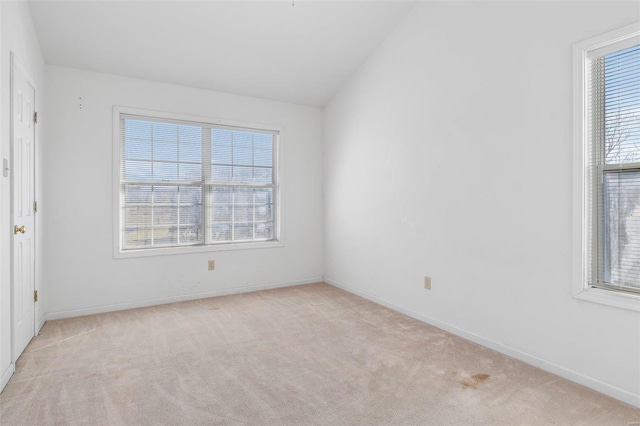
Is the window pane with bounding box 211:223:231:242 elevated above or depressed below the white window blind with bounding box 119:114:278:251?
below

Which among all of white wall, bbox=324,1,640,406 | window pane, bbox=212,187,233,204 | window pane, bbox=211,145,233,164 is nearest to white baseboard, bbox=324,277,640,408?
white wall, bbox=324,1,640,406

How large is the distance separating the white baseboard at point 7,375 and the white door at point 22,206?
8 centimetres

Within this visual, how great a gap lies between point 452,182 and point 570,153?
0.96 m

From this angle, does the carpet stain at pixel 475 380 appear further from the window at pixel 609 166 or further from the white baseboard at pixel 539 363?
the window at pixel 609 166

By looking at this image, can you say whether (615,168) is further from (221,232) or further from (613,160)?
(221,232)

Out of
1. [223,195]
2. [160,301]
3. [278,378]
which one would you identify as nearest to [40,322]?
[160,301]

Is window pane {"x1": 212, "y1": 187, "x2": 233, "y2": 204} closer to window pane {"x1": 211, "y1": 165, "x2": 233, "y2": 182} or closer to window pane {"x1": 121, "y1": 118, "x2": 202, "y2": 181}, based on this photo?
window pane {"x1": 211, "y1": 165, "x2": 233, "y2": 182}

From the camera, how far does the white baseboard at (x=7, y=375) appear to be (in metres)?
2.18

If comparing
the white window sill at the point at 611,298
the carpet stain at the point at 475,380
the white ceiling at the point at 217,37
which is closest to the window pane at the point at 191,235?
the white ceiling at the point at 217,37

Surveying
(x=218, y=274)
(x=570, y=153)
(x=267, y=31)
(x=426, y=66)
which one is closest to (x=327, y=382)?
(x=570, y=153)

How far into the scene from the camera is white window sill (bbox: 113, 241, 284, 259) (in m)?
3.85

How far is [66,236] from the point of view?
356cm

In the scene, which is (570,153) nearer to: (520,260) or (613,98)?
(613,98)

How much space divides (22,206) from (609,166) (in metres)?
4.06
